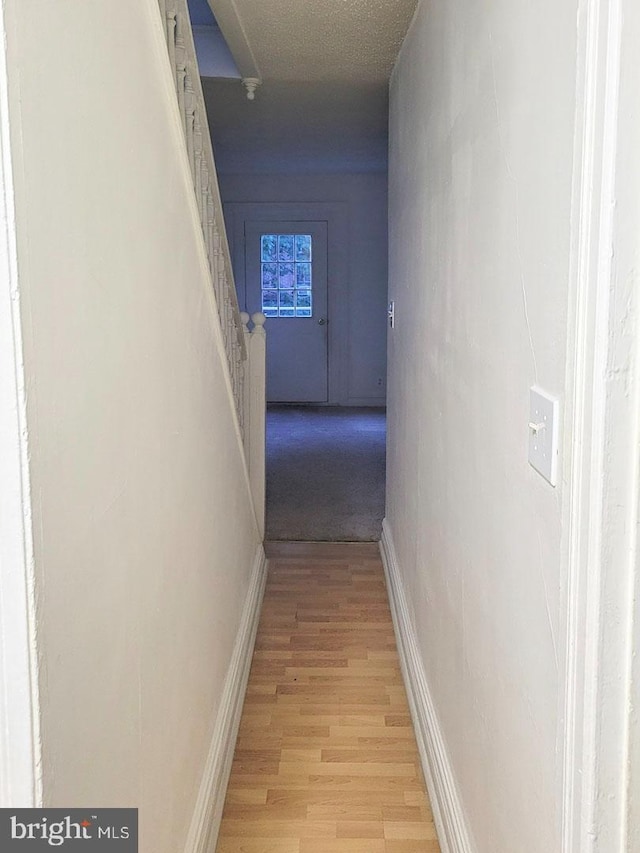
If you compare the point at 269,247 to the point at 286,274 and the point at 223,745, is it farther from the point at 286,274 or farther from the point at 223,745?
the point at 223,745

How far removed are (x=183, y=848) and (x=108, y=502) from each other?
2.83ft

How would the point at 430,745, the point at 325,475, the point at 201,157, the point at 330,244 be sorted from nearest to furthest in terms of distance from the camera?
the point at 430,745 < the point at 201,157 < the point at 325,475 < the point at 330,244

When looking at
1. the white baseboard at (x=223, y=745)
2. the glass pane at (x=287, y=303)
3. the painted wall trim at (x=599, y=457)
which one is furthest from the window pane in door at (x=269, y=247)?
the painted wall trim at (x=599, y=457)

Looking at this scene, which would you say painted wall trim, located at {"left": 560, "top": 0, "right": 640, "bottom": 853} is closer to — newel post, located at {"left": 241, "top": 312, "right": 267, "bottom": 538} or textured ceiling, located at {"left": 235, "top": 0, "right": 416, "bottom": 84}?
textured ceiling, located at {"left": 235, "top": 0, "right": 416, "bottom": 84}

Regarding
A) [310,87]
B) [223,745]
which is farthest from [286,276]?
[223,745]

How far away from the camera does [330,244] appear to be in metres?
8.15

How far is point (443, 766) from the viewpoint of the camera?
1.96 metres

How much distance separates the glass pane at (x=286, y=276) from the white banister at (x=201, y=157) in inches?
A: 199

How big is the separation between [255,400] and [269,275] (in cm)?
474

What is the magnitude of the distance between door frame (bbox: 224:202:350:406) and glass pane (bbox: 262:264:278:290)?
0.21 m

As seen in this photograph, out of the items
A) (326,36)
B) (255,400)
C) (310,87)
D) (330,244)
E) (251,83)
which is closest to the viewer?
(326,36)

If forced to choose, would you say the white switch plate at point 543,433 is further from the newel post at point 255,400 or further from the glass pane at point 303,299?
the glass pane at point 303,299

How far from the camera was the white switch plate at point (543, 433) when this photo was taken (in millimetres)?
1013

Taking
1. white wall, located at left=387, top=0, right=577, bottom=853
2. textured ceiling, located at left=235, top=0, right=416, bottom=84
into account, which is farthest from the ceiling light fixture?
white wall, located at left=387, top=0, right=577, bottom=853
